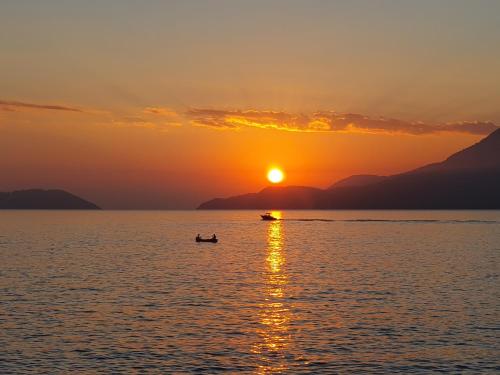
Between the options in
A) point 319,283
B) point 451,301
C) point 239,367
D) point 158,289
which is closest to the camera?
point 239,367

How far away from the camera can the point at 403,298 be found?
73750mm

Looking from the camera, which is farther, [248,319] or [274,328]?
[248,319]

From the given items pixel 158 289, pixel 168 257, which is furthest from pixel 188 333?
pixel 168 257

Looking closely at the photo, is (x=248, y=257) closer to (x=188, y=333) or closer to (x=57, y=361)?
(x=188, y=333)

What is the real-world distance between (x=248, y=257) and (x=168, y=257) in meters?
18.1

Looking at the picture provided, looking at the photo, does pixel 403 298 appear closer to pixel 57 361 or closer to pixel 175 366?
pixel 175 366

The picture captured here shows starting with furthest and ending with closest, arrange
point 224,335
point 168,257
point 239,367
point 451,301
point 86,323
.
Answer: point 168,257, point 451,301, point 86,323, point 224,335, point 239,367

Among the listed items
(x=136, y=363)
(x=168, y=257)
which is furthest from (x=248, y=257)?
(x=136, y=363)

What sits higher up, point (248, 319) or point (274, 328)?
point (248, 319)

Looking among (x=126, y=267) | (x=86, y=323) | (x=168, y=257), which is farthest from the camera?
(x=168, y=257)

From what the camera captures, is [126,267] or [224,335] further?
[126,267]

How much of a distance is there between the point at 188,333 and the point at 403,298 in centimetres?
3158

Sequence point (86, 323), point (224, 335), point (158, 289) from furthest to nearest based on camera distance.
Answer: point (158, 289), point (86, 323), point (224, 335)

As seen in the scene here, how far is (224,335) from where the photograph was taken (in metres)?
52.3
